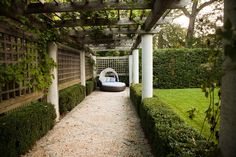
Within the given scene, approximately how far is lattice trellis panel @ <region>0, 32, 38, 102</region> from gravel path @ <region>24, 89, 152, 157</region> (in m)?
1.08

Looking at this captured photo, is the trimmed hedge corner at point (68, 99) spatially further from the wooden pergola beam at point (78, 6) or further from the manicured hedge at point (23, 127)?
the wooden pergola beam at point (78, 6)

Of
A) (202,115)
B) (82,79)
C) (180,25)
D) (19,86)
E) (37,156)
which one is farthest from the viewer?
(180,25)

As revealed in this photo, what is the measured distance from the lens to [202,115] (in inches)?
230

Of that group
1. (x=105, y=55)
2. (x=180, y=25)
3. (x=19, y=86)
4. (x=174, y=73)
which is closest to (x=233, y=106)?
(x=19, y=86)

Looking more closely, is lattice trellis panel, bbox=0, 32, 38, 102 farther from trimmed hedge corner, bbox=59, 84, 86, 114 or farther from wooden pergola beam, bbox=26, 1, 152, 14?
trimmed hedge corner, bbox=59, 84, 86, 114

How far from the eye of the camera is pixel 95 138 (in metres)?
4.71

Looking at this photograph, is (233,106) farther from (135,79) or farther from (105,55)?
(105,55)

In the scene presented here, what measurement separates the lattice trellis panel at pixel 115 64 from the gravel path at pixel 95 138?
30.7ft

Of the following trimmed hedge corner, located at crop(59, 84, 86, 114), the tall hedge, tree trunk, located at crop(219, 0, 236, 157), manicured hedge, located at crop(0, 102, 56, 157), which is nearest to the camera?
tree trunk, located at crop(219, 0, 236, 157)

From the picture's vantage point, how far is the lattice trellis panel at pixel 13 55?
3.65m

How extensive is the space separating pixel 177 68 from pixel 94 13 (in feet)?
27.8

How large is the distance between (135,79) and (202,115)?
5433 millimetres

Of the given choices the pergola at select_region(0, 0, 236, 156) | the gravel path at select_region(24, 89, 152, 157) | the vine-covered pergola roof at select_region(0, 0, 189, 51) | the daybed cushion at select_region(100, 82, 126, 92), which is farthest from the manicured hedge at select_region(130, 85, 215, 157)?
the daybed cushion at select_region(100, 82, 126, 92)

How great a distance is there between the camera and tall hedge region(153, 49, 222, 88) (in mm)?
12195
